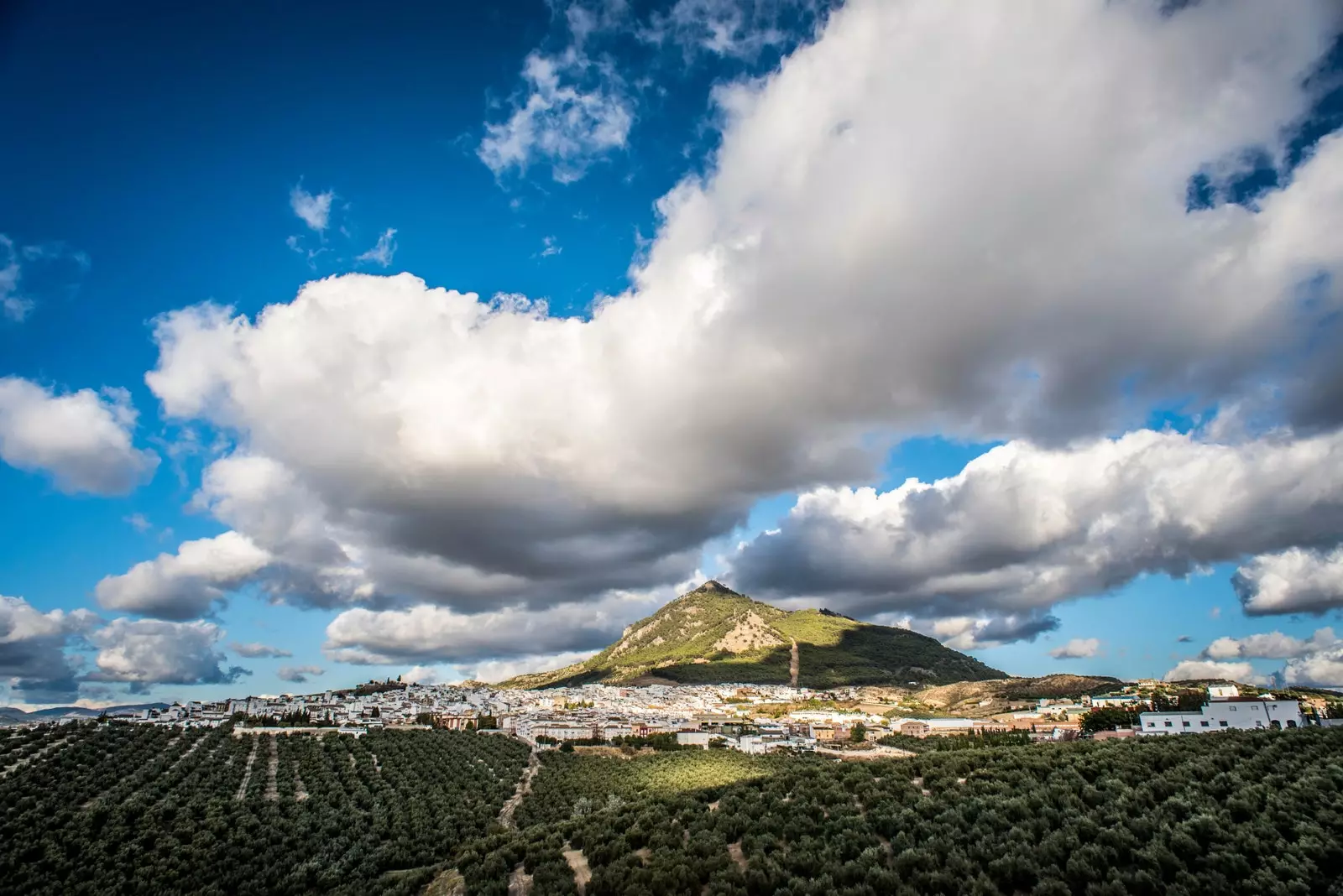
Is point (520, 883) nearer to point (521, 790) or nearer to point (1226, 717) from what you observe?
point (521, 790)

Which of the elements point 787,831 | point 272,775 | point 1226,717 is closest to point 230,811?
point 272,775

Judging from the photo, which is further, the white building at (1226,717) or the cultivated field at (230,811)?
the white building at (1226,717)

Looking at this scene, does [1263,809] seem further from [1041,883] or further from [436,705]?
[436,705]

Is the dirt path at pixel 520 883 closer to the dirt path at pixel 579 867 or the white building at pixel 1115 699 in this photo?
the dirt path at pixel 579 867

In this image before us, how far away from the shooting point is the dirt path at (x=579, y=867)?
20.4 metres

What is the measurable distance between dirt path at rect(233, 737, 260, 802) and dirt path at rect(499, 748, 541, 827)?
2207 centimetres

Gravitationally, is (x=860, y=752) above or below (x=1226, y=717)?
below

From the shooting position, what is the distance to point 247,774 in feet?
217

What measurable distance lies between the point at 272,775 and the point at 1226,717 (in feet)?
333

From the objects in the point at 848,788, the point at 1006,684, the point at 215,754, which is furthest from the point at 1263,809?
the point at 1006,684

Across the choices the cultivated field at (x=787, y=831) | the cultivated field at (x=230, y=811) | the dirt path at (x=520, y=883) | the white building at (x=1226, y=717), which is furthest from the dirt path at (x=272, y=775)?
the white building at (x=1226, y=717)

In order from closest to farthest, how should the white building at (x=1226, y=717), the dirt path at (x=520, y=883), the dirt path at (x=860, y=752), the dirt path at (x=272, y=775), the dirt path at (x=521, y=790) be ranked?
1. the dirt path at (x=520, y=883)
2. the dirt path at (x=521, y=790)
3. the dirt path at (x=272, y=775)
4. the white building at (x=1226, y=717)
5. the dirt path at (x=860, y=752)

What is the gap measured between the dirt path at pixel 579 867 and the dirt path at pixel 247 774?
45.0 m

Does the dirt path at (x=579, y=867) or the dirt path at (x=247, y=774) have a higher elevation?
A: the dirt path at (x=579, y=867)
